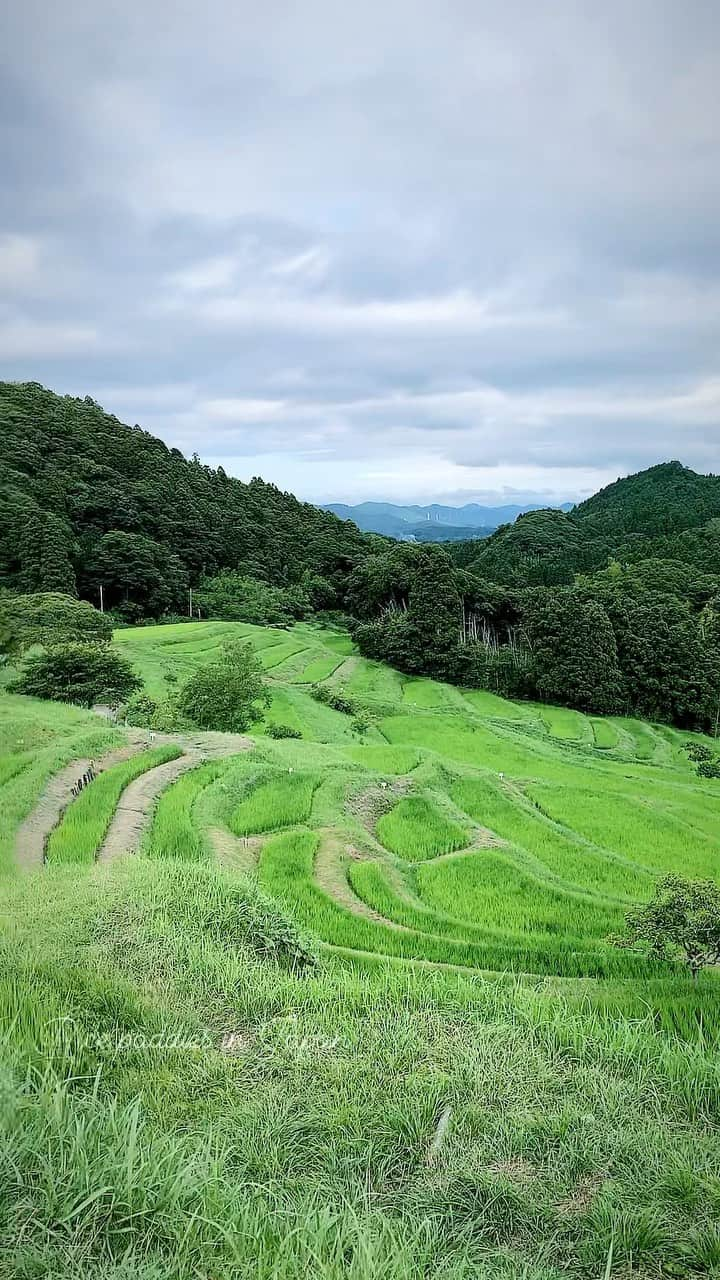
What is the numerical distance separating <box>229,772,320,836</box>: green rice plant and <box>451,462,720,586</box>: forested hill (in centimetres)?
6539

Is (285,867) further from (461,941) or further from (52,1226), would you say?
(52,1226)

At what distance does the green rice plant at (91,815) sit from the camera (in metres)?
7.20

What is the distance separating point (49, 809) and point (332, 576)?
60968 mm

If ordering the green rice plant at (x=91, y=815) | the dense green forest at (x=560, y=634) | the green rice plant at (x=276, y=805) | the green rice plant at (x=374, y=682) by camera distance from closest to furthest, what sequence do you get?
the green rice plant at (x=91, y=815) < the green rice plant at (x=276, y=805) < the green rice plant at (x=374, y=682) < the dense green forest at (x=560, y=634)

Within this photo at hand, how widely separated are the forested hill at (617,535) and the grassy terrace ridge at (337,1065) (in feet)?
222

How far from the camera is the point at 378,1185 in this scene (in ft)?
9.23

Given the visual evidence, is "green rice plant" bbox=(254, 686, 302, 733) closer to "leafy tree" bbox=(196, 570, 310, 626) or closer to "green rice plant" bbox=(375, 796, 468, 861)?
"green rice plant" bbox=(375, 796, 468, 861)

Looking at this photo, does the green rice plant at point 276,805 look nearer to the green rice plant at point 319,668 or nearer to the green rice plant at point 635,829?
the green rice plant at point 635,829

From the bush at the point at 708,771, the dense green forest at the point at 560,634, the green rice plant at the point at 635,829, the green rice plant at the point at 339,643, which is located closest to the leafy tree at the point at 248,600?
the green rice plant at the point at 339,643

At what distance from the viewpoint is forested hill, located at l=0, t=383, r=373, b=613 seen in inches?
1800

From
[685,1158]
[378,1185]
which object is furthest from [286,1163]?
[685,1158]

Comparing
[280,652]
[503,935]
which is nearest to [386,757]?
[503,935]

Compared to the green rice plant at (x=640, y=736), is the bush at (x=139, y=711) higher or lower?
higher

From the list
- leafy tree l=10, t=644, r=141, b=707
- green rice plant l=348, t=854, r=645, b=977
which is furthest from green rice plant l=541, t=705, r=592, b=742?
green rice plant l=348, t=854, r=645, b=977
